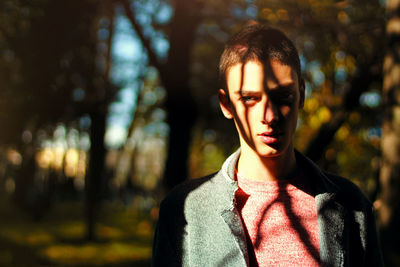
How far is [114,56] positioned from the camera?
19.2 metres

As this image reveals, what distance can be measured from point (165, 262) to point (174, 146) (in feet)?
16.4

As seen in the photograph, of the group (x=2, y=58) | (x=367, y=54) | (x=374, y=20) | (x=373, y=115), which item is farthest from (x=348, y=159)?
(x=2, y=58)

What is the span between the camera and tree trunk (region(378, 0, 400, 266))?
4984 millimetres

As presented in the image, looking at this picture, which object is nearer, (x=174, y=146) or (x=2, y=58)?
(x=174, y=146)

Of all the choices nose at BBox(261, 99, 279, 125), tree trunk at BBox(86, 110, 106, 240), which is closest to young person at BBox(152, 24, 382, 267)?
nose at BBox(261, 99, 279, 125)

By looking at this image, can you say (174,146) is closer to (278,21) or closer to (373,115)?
(278,21)

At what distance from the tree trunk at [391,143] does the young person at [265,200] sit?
→ 122 inches

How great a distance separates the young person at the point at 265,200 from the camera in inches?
80.5

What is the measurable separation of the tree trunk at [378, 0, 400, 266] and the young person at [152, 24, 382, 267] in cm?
309

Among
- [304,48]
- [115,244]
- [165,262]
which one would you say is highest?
[304,48]

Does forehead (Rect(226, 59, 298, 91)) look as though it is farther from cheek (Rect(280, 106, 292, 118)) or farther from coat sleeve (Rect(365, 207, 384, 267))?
coat sleeve (Rect(365, 207, 384, 267))

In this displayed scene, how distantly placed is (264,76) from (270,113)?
189 mm

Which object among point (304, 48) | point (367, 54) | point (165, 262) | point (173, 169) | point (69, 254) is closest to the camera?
point (165, 262)

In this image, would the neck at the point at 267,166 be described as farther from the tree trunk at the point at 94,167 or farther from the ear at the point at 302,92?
the tree trunk at the point at 94,167
